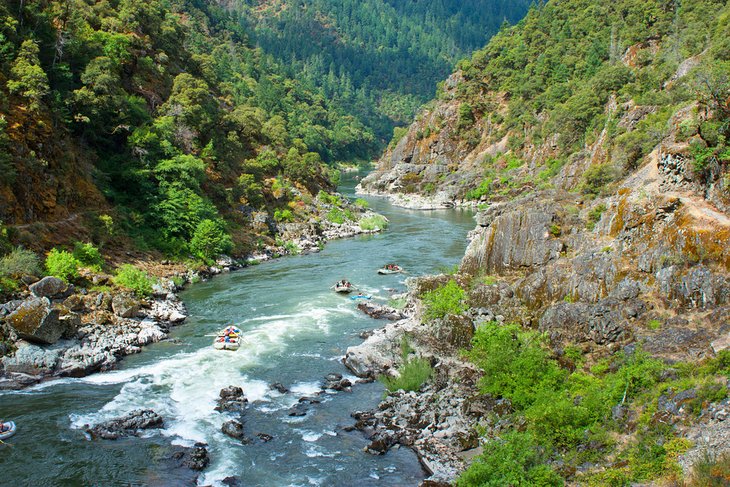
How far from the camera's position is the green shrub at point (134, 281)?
117 ft

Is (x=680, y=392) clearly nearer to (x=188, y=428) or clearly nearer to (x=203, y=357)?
(x=188, y=428)

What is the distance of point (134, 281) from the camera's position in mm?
36250

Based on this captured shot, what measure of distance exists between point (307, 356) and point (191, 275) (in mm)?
18425

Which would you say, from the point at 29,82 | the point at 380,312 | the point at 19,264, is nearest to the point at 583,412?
the point at 380,312

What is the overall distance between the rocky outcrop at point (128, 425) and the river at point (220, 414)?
0.37 metres

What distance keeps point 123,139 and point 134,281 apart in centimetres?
1986

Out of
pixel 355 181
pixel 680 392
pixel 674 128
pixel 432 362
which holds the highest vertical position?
pixel 674 128

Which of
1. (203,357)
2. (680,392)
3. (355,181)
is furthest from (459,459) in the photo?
(355,181)

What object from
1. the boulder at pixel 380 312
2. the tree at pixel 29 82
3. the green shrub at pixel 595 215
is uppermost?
the tree at pixel 29 82

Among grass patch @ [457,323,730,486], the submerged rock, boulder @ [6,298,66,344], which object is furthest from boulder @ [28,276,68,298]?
grass patch @ [457,323,730,486]

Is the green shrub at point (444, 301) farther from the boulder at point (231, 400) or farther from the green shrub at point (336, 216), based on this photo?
the green shrub at point (336, 216)

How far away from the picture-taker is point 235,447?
67.1 ft

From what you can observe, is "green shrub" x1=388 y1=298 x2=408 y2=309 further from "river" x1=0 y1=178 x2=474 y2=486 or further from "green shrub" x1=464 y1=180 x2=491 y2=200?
"green shrub" x1=464 y1=180 x2=491 y2=200

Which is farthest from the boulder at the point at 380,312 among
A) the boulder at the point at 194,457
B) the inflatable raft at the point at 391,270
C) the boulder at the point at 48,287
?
the boulder at the point at 48,287
